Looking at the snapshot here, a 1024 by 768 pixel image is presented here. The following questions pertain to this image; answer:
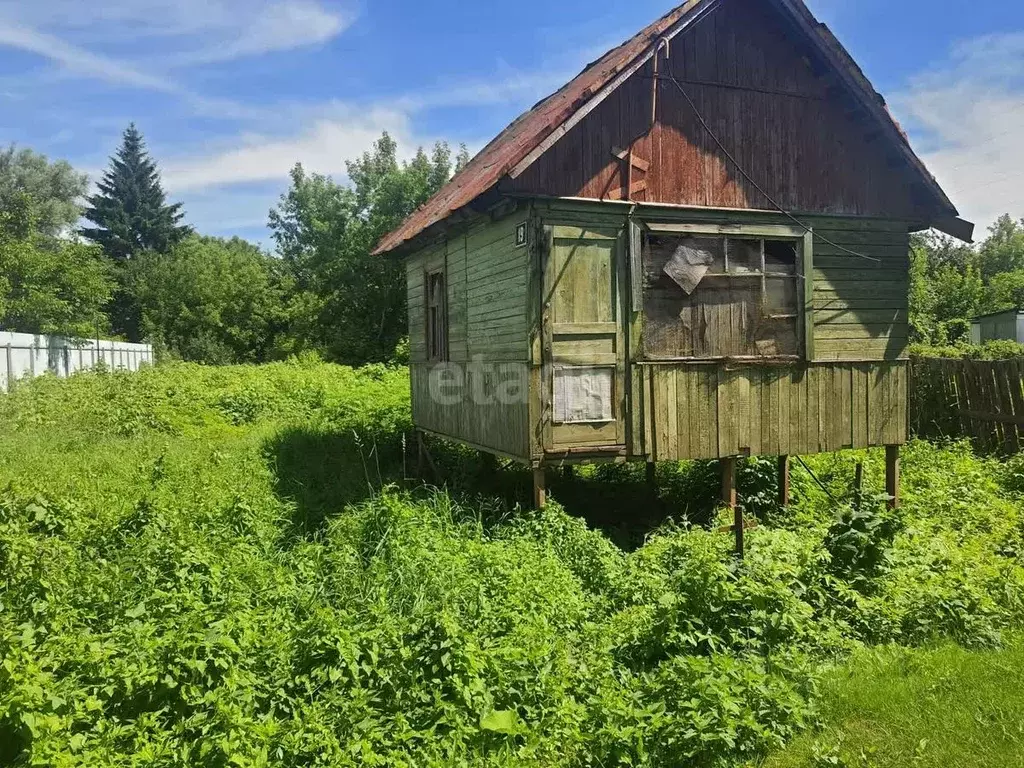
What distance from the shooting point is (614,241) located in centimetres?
851

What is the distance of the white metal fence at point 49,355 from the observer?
2042 centimetres

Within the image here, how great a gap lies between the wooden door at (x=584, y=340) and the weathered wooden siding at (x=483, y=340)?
322 mm

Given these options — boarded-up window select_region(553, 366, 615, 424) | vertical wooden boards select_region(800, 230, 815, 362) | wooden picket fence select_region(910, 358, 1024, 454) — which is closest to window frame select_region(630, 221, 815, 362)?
vertical wooden boards select_region(800, 230, 815, 362)

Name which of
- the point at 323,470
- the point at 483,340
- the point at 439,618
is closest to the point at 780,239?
the point at 483,340

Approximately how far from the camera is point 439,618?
4996 mm

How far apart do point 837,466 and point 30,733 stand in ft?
37.5

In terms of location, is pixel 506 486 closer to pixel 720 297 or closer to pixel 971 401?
pixel 720 297

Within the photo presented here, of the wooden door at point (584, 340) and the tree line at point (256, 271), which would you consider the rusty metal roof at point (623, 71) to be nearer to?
the wooden door at point (584, 340)

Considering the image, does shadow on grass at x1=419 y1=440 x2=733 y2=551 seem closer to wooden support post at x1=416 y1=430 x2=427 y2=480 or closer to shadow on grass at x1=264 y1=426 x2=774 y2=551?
shadow on grass at x1=264 y1=426 x2=774 y2=551

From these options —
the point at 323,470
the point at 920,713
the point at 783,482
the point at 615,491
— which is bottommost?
the point at 920,713

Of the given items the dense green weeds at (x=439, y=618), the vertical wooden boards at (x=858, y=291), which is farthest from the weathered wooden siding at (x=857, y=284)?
the dense green weeds at (x=439, y=618)

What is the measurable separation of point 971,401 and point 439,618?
38.6 ft

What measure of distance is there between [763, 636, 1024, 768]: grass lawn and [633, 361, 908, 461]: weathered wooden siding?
3754mm

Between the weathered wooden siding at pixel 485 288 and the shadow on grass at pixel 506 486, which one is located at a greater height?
the weathered wooden siding at pixel 485 288
